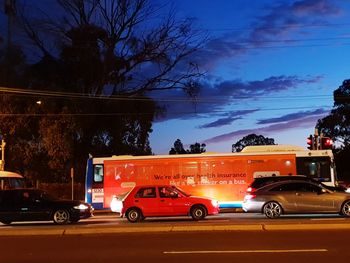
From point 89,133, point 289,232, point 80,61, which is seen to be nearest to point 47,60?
point 80,61

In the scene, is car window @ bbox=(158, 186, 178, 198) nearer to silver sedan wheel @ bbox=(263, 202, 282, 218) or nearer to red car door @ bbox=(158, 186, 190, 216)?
red car door @ bbox=(158, 186, 190, 216)

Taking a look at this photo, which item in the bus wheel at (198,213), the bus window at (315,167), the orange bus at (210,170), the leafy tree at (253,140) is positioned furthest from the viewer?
the leafy tree at (253,140)

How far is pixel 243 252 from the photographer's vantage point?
11.5 meters

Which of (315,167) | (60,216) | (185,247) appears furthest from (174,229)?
(315,167)

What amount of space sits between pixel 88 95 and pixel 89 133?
116 inches

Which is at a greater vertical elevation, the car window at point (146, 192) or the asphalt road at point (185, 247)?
the car window at point (146, 192)

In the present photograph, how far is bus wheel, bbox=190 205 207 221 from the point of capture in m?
21.9

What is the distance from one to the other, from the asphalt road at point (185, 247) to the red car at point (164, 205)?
6.16m

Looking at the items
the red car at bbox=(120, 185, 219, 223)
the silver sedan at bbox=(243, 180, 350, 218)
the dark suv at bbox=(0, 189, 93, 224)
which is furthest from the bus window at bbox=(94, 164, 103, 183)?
the silver sedan at bbox=(243, 180, 350, 218)

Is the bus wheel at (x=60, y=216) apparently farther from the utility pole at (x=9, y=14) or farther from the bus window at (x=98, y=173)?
the utility pole at (x=9, y=14)

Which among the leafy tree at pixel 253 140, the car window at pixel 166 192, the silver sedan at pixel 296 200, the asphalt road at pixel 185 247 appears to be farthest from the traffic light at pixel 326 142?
the leafy tree at pixel 253 140

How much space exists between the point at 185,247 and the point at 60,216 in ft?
32.3

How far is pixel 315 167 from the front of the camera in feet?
90.2

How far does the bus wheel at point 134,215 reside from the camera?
22.1m
